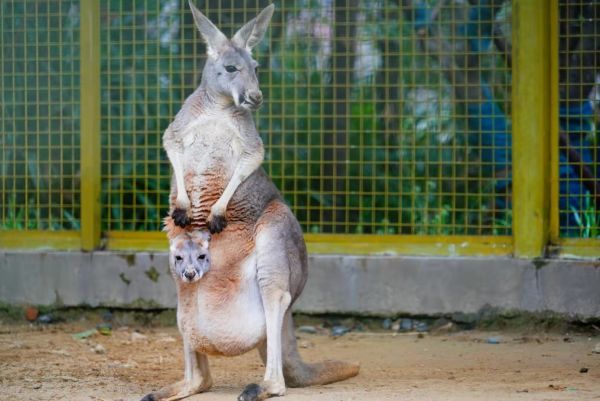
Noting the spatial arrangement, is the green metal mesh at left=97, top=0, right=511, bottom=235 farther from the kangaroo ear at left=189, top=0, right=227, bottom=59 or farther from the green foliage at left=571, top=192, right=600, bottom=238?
the kangaroo ear at left=189, top=0, right=227, bottom=59

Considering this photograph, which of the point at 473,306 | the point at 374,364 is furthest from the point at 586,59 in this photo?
the point at 374,364

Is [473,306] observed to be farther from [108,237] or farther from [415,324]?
[108,237]

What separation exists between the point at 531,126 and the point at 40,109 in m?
3.62

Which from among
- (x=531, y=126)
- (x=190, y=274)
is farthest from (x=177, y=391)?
(x=531, y=126)

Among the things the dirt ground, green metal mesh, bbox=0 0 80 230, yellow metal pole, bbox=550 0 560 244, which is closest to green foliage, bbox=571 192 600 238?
yellow metal pole, bbox=550 0 560 244

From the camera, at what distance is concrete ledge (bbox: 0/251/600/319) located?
7555mm

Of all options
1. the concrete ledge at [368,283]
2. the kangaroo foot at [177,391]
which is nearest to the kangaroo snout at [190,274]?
the kangaroo foot at [177,391]

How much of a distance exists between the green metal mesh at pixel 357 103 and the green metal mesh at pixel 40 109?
0.28 m

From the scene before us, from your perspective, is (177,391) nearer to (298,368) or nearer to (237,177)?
(298,368)

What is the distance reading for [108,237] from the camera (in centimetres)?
829

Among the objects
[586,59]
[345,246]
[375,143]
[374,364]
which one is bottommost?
[374,364]

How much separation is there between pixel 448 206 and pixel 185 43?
7.38 ft

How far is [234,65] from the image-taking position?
575 centimetres

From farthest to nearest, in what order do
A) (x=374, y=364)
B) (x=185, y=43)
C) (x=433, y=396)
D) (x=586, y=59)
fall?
(x=185, y=43)
(x=586, y=59)
(x=374, y=364)
(x=433, y=396)
